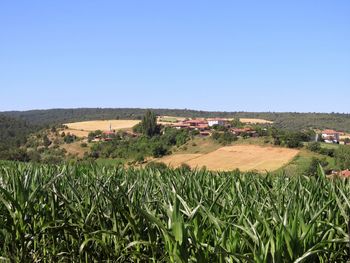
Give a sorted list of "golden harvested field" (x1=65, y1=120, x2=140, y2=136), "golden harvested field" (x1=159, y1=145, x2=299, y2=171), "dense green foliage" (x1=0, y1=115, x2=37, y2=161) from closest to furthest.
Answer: "golden harvested field" (x1=159, y1=145, x2=299, y2=171), "dense green foliage" (x1=0, y1=115, x2=37, y2=161), "golden harvested field" (x1=65, y1=120, x2=140, y2=136)

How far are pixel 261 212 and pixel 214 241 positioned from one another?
0.97 feet

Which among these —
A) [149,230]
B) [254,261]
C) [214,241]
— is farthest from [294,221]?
[149,230]

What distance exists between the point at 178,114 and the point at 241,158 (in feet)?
267

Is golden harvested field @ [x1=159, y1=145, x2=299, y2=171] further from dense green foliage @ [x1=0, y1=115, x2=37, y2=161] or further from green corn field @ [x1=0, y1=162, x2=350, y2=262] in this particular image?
green corn field @ [x1=0, y1=162, x2=350, y2=262]

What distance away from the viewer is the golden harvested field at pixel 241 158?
179 ft

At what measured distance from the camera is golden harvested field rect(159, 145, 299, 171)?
54469 mm

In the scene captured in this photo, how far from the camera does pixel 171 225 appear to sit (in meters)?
1.98

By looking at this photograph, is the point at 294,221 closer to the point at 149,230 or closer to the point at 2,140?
the point at 149,230

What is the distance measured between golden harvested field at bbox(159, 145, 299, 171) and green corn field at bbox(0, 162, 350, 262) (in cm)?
4899

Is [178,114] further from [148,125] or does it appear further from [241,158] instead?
[241,158]

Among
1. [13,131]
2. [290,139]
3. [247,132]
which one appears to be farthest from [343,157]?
[13,131]

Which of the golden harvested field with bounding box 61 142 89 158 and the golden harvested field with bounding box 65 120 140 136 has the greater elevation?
the golden harvested field with bounding box 65 120 140 136

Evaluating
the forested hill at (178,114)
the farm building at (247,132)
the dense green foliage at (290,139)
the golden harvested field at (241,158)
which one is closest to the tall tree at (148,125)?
the farm building at (247,132)

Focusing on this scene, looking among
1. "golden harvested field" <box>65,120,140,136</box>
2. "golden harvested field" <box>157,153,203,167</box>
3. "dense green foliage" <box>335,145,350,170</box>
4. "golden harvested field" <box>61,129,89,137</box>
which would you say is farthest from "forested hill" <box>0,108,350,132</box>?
"dense green foliage" <box>335,145,350,170</box>
